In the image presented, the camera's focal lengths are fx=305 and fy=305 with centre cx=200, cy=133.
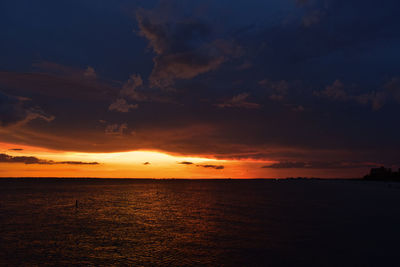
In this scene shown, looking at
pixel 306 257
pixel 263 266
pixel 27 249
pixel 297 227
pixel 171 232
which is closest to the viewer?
pixel 263 266

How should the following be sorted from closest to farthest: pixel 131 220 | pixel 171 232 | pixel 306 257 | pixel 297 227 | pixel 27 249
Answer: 1. pixel 306 257
2. pixel 27 249
3. pixel 171 232
4. pixel 297 227
5. pixel 131 220

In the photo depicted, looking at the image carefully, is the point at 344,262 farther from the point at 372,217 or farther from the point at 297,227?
the point at 372,217

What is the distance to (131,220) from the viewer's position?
5919cm

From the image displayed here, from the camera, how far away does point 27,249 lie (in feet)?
117

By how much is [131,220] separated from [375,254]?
41.7 m

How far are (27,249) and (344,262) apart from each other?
115ft

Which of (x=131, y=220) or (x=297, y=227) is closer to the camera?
(x=297, y=227)

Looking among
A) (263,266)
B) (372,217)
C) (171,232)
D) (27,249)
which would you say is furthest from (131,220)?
(372,217)

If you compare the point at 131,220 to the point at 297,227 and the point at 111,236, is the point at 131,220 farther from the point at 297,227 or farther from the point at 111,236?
the point at 297,227

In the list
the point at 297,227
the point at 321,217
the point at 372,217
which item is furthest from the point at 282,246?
the point at 372,217

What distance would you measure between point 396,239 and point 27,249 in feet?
152

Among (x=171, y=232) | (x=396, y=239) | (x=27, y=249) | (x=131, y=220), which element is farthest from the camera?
(x=131, y=220)

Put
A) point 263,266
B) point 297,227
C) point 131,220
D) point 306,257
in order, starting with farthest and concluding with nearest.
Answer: point 131,220 < point 297,227 < point 306,257 < point 263,266

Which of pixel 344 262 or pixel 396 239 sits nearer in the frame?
pixel 344 262
